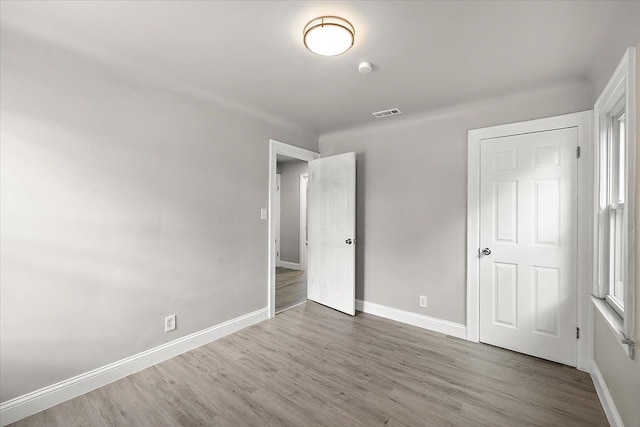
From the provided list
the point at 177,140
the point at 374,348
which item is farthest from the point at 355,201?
the point at 177,140

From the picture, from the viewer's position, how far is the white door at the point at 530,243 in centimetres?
237

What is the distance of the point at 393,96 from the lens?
8.82 ft

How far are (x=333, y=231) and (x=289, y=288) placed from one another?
5.13 feet

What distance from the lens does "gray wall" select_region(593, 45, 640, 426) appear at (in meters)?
1.37

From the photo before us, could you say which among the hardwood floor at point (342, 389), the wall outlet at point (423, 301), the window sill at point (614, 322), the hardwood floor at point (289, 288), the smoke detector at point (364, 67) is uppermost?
the smoke detector at point (364, 67)

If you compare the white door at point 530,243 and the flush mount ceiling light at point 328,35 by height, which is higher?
the flush mount ceiling light at point 328,35

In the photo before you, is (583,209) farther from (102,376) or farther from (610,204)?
(102,376)

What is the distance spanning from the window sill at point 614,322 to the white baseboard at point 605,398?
0.46 m

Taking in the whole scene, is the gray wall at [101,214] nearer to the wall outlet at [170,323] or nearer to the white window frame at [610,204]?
the wall outlet at [170,323]

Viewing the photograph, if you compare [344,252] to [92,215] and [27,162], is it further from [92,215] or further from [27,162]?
[27,162]

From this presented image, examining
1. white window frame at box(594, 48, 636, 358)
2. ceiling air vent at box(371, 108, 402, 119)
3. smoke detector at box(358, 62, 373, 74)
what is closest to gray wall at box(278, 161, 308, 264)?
ceiling air vent at box(371, 108, 402, 119)

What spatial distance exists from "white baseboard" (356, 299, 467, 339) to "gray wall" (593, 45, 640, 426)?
110cm

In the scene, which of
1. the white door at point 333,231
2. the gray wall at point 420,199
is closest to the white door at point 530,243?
the gray wall at point 420,199

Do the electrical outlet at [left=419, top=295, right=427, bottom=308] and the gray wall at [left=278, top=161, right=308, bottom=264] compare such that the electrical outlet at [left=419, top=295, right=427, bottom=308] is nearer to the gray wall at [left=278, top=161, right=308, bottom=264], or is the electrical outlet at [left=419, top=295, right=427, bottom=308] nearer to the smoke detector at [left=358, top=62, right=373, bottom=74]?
the smoke detector at [left=358, top=62, right=373, bottom=74]
